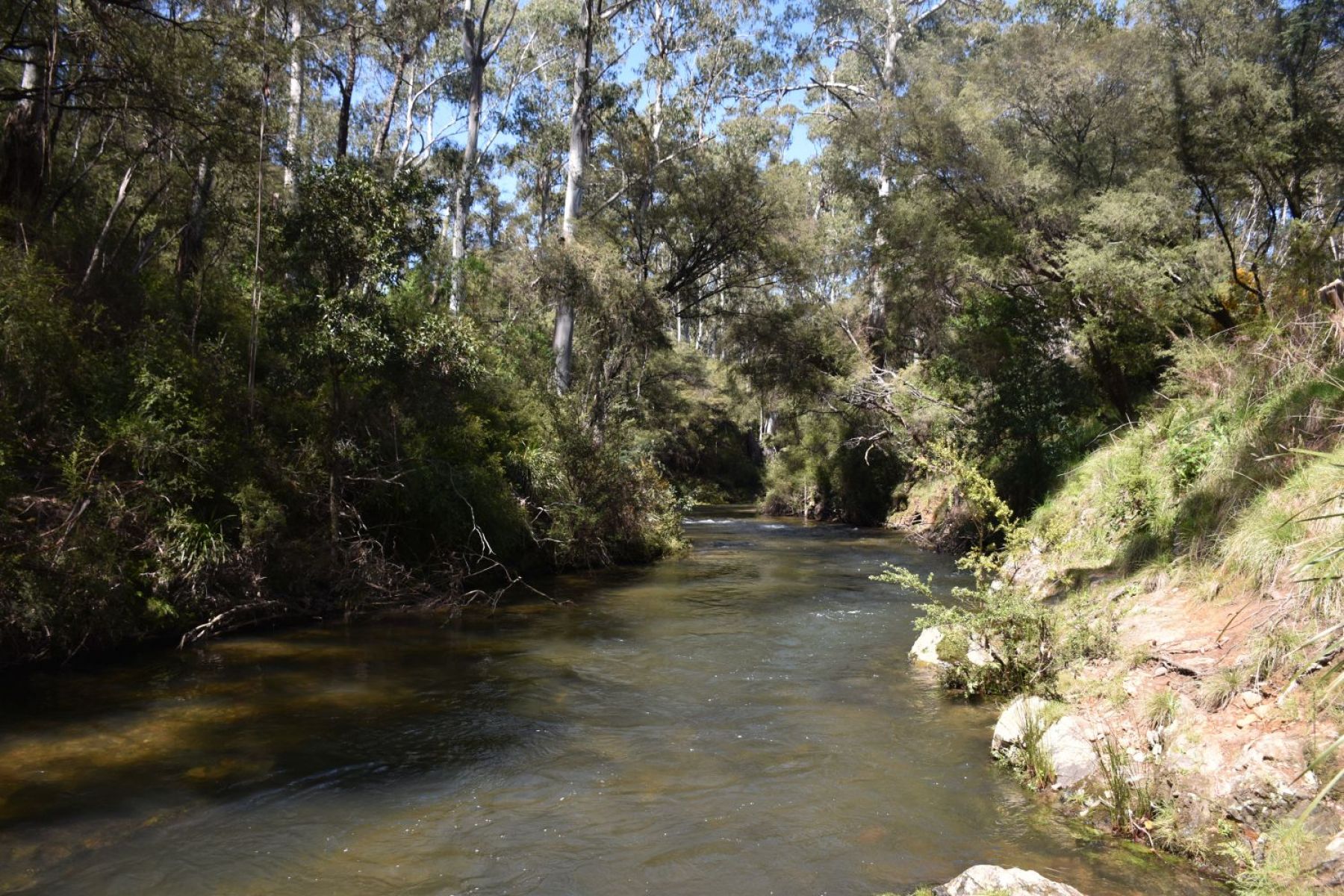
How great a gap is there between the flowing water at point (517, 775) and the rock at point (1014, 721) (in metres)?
0.19

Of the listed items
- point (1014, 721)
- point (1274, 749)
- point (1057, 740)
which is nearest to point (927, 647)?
point (1014, 721)

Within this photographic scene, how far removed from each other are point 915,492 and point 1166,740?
19464 millimetres

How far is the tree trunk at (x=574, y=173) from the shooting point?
20188 mm

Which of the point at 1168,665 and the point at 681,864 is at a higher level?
the point at 1168,665

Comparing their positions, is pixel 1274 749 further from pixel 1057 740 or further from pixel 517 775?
pixel 517 775

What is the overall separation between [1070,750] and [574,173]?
18709mm

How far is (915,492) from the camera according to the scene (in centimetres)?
2402

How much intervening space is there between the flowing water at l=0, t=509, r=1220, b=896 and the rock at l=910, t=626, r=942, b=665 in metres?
0.28

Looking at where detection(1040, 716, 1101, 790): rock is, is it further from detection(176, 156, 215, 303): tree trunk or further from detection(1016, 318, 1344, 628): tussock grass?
detection(176, 156, 215, 303): tree trunk

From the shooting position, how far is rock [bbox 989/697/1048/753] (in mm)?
5867

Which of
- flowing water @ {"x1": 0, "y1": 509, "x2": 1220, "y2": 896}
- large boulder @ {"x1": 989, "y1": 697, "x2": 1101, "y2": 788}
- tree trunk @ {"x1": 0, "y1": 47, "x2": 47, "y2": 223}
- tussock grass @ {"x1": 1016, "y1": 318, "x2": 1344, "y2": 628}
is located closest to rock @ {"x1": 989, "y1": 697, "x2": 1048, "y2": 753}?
large boulder @ {"x1": 989, "y1": 697, "x2": 1101, "y2": 788}

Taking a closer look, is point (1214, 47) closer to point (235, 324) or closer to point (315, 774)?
point (235, 324)

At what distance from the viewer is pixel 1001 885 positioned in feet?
12.1

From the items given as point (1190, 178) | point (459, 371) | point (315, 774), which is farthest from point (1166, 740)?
point (1190, 178)
